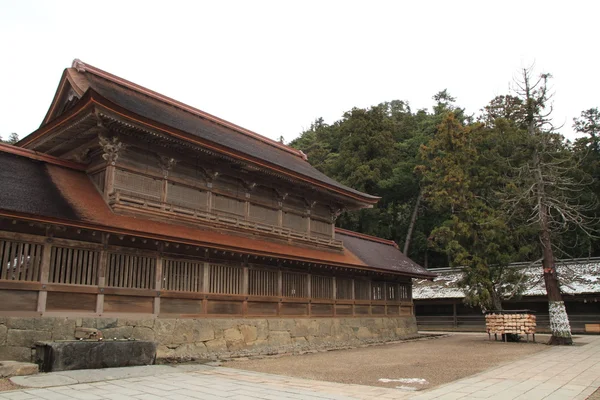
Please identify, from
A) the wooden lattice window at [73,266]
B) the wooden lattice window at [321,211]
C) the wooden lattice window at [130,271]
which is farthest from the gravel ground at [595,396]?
the wooden lattice window at [321,211]

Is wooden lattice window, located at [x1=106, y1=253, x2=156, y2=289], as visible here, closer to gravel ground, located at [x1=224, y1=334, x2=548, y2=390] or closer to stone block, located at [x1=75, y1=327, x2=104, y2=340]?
stone block, located at [x1=75, y1=327, x2=104, y2=340]

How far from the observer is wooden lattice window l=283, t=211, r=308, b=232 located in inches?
754

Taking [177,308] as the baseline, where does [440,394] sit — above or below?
below

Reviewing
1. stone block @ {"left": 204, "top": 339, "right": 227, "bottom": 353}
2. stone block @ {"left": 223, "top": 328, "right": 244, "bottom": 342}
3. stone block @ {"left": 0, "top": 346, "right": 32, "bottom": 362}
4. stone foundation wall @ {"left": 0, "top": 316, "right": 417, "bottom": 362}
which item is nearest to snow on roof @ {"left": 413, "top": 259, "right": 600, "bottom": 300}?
stone foundation wall @ {"left": 0, "top": 316, "right": 417, "bottom": 362}

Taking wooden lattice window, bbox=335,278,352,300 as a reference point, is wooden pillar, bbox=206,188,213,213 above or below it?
above

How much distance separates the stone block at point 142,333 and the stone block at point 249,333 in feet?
10.7

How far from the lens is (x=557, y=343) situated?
18.8m

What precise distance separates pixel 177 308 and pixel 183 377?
392 cm

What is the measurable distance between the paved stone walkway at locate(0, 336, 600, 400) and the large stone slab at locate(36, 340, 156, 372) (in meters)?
0.43

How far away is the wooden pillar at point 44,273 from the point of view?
10.6m

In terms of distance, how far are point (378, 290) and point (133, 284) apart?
12924 millimetres

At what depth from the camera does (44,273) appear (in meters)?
10.8

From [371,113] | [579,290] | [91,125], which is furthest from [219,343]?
[371,113]

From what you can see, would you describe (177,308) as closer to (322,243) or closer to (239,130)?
(322,243)
